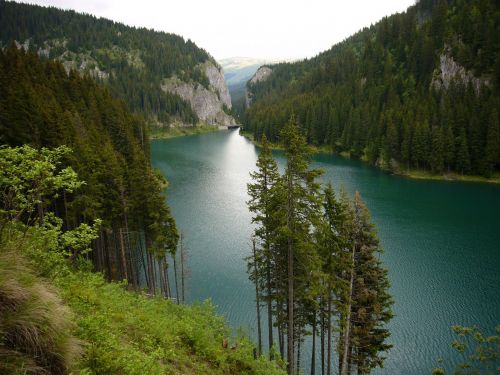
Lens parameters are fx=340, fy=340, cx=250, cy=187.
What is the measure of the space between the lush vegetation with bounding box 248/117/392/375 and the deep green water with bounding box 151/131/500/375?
24.1 ft

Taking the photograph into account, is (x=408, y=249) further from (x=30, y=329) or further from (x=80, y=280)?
(x=30, y=329)

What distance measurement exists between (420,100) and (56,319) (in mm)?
123809

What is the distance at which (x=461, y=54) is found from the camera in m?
110

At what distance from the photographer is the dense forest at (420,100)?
86.8 metres

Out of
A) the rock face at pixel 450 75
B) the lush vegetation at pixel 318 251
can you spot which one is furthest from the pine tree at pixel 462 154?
the lush vegetation at pixel 318 251

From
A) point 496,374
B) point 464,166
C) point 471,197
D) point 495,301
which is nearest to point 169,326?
point 496,374

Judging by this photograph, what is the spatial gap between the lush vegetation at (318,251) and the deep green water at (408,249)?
7.34 meters

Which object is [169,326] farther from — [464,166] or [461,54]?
[461,54]

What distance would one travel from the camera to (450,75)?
374ft

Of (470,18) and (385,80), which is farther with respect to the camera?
(385,80)

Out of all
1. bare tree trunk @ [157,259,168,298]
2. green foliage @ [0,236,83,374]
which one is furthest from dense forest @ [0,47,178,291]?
green foliage @ [0,236,83,374]

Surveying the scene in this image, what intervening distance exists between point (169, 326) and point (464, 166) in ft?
297

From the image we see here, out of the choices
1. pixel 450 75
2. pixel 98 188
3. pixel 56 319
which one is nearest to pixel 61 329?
pixel 56 319

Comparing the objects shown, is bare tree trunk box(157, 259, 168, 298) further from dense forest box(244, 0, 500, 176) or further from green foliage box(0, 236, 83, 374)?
dense forest box(244, 0, 500, 176)
